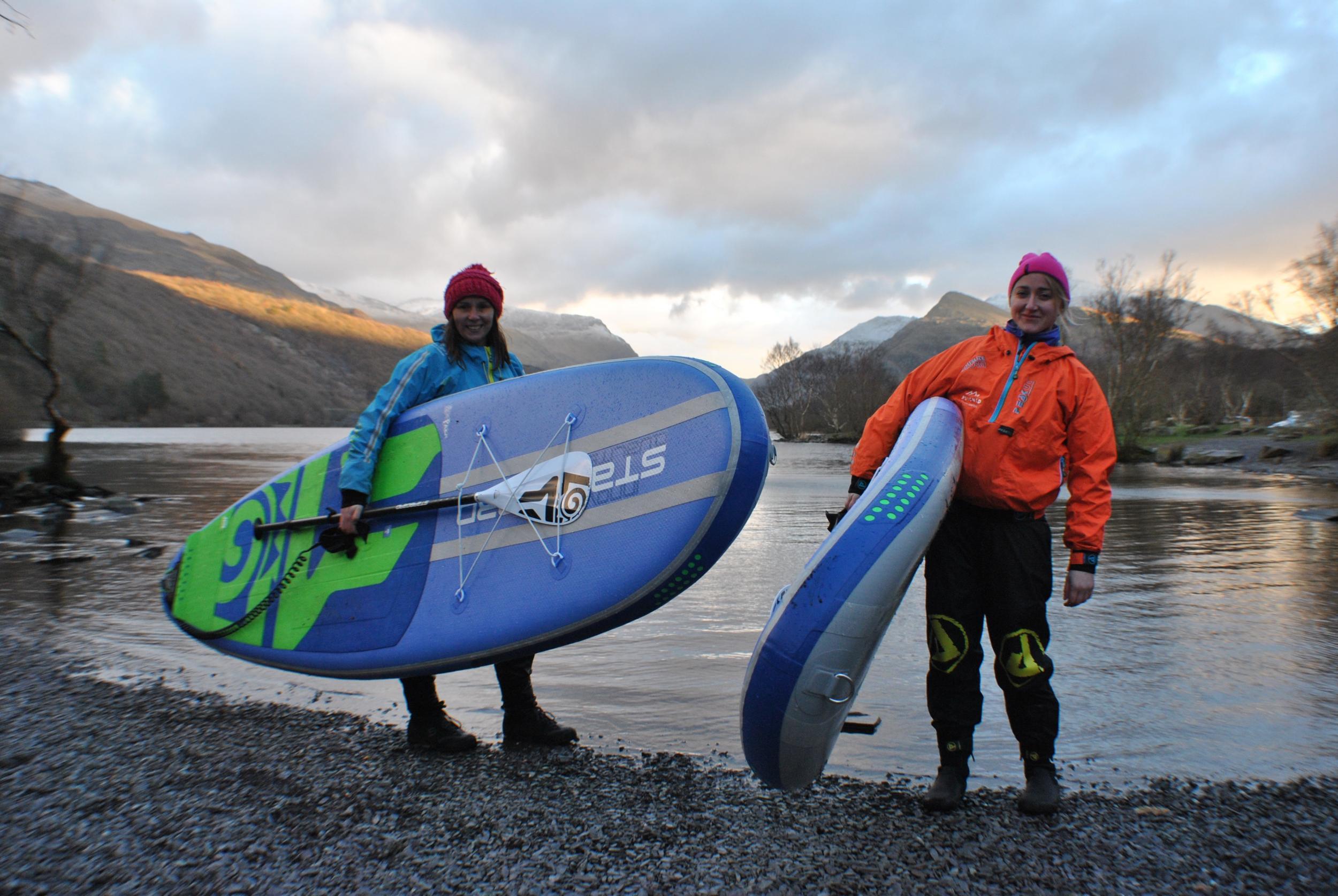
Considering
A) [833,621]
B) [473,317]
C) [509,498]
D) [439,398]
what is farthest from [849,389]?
[833,621]

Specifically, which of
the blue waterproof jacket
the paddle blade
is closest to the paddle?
the paddle blade

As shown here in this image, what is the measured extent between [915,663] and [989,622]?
1993 millimetres

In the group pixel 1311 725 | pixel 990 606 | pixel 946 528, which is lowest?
pixel 1311 725

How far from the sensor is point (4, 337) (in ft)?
70.8

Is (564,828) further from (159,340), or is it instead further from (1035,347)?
(159,340)

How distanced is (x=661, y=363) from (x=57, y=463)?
624 inches

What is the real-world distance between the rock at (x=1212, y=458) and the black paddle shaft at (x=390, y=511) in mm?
29807

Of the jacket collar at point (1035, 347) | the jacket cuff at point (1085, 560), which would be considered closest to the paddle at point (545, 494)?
the jacket collar at point (1035, 347)

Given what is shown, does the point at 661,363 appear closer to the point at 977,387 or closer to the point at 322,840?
the point at 977,387

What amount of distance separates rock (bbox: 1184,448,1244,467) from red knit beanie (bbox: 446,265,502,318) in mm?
29671

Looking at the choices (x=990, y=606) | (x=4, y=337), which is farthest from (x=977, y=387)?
(x=4, y=337)

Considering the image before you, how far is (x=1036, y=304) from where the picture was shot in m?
2.74

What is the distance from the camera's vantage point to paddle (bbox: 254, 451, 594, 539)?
3.25 meters

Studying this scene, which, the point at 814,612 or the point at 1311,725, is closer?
the point at 814,612
